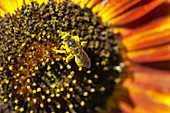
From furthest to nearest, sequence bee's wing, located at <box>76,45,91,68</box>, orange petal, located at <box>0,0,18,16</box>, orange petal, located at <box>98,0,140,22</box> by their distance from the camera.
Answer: orange petal, located at <box>98,0,140,22</box>, orange petal, located at <box>0,0,18,16</box>, bee's wing, located at <box>76,45,91,68</box>

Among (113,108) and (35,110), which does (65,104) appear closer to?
(35,110)

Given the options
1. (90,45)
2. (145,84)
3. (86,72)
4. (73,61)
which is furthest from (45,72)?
(145,84)

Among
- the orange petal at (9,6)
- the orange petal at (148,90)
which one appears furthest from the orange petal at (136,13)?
the orange petal at (9,6)

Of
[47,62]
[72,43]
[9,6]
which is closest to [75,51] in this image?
[72,43]

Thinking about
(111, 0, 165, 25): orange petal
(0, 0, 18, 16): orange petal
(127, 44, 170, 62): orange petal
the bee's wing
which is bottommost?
(127, 44, 170, 62): orange petal

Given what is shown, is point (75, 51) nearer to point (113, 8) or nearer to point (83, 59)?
point (83, 59)

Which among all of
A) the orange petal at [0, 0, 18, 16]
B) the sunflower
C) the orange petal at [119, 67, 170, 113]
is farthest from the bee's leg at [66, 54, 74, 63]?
the orange petal at [119, 67, 170, 113]

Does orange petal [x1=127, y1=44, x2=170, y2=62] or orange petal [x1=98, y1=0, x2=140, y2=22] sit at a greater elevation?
orange petal [x1=98, y1=0, x2=140, y2=22]

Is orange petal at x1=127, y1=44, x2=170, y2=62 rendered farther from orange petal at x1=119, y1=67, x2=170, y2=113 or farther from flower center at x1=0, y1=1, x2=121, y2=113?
flower center at x1=0, y1=1, x2=121, y2=113
